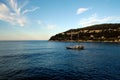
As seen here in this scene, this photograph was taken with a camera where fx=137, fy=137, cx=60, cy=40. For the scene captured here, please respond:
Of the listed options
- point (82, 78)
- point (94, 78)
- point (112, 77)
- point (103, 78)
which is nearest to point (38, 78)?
point (82, 78)

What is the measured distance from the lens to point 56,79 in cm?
2572

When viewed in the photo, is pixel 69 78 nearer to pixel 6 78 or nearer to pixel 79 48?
pixel 6 78

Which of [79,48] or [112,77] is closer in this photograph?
[112,77]

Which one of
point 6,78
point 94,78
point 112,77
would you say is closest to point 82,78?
point 94,78

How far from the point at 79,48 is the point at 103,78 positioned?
7234 centimetres

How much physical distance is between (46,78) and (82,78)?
22.7ft

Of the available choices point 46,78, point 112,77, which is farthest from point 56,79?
point 112,77

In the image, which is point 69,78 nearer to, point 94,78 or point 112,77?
point 94,78

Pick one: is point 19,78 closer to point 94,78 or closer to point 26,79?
point 26,79

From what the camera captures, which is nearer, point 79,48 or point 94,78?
point 94,78

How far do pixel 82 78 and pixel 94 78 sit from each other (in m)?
2.27

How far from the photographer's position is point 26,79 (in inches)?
1003

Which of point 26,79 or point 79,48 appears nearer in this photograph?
point 26,79

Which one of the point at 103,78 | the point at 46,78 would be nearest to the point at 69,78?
the point at 46,78
